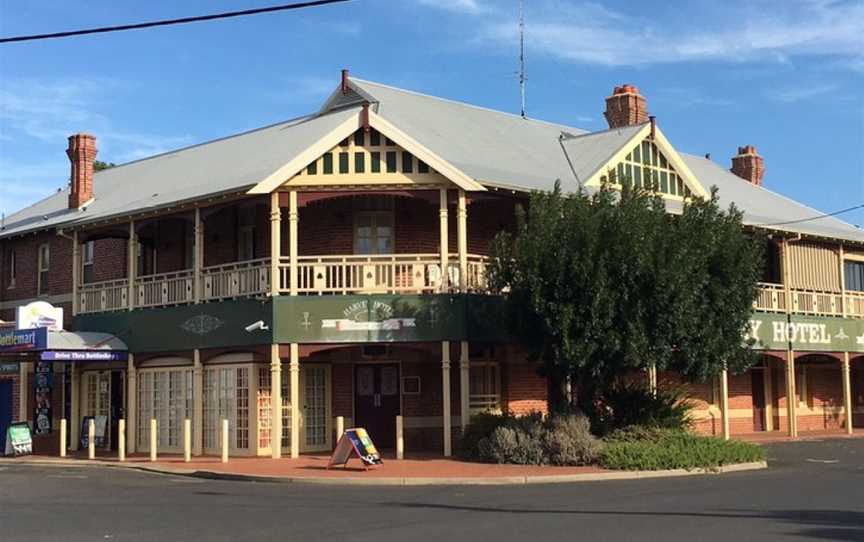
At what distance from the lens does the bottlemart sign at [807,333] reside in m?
30.8

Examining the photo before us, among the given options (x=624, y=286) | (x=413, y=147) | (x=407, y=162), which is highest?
(x=413, y=147)

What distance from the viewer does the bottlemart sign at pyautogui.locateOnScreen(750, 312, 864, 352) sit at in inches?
1212

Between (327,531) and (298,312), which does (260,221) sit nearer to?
(298,312)

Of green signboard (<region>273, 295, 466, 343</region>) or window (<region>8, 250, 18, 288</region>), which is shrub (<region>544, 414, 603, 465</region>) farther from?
window (<region>8, 250, 18, 288</region>)

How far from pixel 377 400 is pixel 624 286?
7.73 m

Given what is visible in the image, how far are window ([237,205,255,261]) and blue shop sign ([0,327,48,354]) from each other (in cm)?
515

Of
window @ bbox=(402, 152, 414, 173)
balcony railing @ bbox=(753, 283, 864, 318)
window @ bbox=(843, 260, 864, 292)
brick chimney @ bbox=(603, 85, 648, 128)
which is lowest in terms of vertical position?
balcony railing @ bbox=(753, 283, 864, 318)

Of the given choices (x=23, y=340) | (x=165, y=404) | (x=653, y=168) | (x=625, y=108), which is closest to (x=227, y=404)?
(x=165, y=404)

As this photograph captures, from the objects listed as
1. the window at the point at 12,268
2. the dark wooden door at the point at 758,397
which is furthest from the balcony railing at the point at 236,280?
the dark wooden door at the point at 758,397

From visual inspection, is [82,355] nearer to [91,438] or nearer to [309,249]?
[91,438]

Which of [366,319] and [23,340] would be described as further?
[23,340]

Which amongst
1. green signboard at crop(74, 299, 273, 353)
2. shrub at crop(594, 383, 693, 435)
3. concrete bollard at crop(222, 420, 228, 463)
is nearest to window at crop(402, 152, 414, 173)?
green signboard at crop(74, 299, 273, 353)

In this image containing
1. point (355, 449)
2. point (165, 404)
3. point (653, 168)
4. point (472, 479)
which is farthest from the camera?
point (653, 168)

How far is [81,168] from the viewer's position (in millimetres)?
32156
